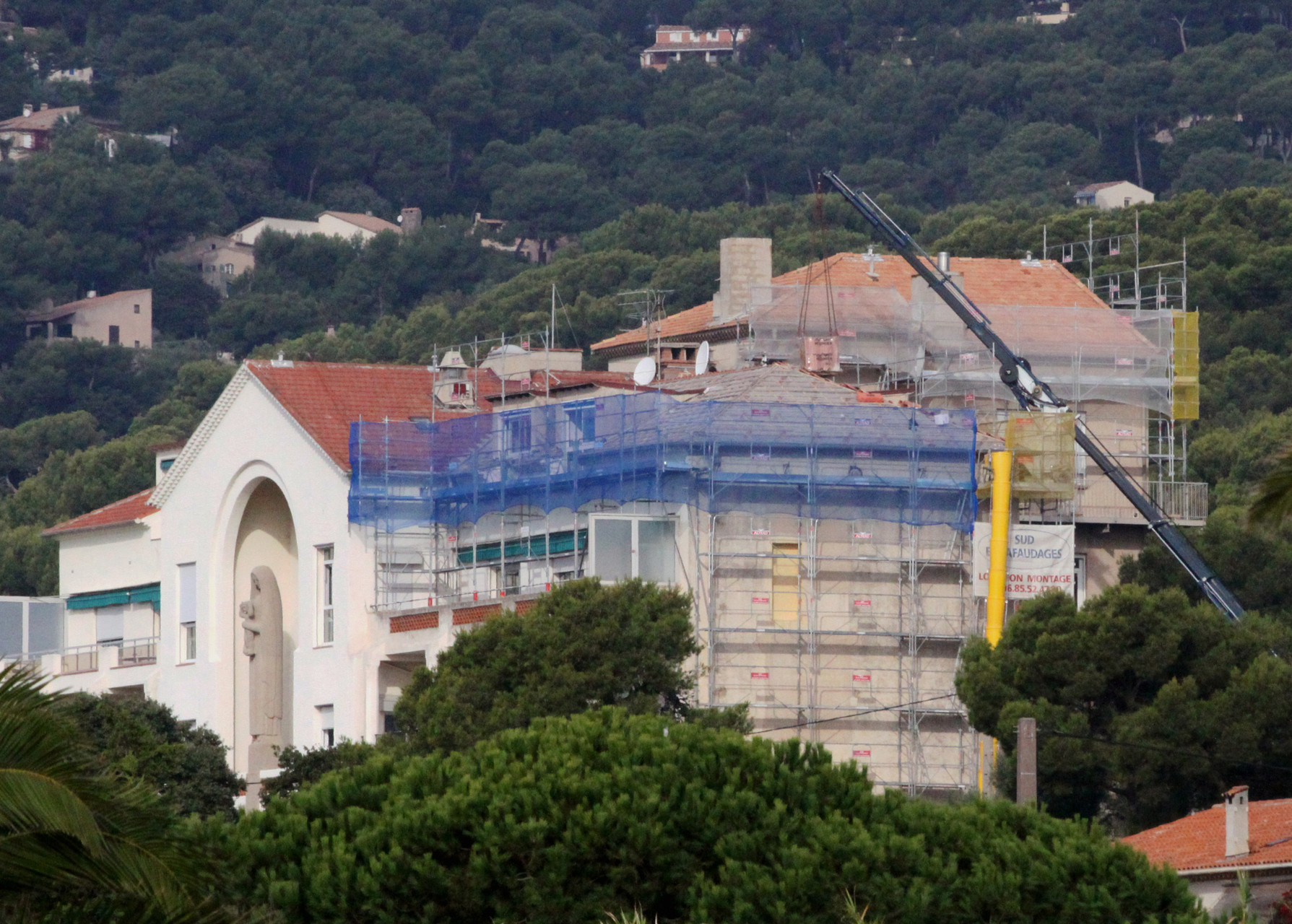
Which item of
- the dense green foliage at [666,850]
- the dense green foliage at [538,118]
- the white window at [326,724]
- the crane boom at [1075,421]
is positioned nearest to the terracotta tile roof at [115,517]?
the white window at [326,724]

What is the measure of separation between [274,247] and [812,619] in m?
107

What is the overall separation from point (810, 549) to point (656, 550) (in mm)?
2775

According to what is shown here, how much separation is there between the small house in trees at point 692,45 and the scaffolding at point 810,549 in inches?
5240

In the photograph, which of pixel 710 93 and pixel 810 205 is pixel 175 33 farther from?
pixel 810 205

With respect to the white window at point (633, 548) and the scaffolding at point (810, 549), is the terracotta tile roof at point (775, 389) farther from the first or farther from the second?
the white window at point (633, 548)

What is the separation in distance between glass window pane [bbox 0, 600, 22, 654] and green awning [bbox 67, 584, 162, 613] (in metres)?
1.47

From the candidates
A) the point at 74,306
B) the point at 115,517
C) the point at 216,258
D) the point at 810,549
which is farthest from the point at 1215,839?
the point at 216,258

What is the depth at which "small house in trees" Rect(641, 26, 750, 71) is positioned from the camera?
18038 cm

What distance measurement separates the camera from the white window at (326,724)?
52.4 meters

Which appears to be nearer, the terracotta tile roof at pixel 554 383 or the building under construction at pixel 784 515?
the building under construction at pixel 784 515

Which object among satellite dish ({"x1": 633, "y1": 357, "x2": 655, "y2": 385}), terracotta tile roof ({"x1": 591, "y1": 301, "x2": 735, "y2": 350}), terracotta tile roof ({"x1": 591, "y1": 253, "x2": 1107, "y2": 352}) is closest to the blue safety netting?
satellite dish ({"x1": 633, "y1": 357, "x2": 655, "y2": 385})

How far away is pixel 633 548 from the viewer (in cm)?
4819

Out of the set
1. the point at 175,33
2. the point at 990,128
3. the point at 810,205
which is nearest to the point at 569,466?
the point at 810,205

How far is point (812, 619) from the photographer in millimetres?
48000
